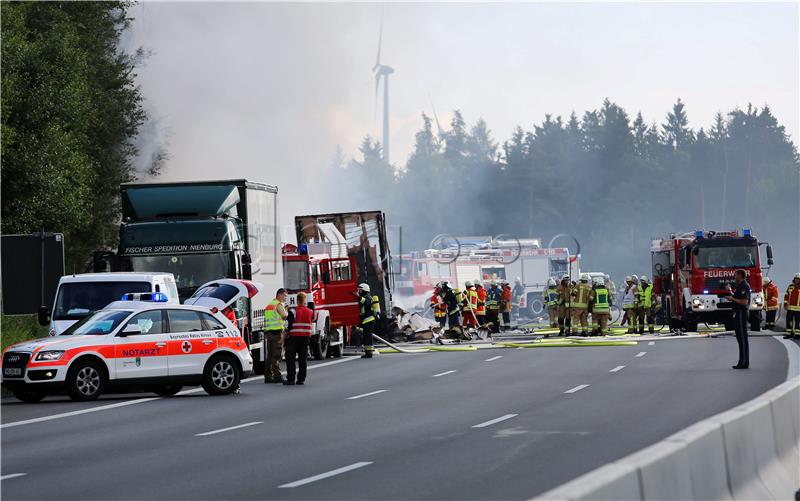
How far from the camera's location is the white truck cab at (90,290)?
24938 mm

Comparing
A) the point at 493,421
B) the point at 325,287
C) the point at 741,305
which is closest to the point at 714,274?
the point at 325,287

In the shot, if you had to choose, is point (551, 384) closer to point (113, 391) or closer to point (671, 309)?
point (113, 391)

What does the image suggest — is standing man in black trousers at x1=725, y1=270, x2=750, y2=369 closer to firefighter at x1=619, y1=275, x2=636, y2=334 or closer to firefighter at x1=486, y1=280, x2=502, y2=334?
firefighter at x1=619, y1=275, x2=636, y2=334

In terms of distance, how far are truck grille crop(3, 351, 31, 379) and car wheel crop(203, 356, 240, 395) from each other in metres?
2.88

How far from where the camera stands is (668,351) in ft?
106

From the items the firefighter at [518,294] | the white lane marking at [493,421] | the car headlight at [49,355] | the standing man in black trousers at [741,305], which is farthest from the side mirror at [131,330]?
the firefighter at [518,294]

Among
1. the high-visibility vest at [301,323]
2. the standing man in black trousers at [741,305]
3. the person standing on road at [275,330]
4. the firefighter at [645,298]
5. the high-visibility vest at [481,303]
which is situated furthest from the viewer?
the high-visibility vest at [481,303]

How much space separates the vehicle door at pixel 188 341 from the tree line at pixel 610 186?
4467 inches

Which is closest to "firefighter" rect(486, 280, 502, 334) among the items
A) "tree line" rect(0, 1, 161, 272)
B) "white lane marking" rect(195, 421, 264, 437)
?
"tree line" rect(0, 1, 161, 272)

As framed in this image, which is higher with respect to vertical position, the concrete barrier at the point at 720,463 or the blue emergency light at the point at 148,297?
the blue emergency light at the point at 148,297

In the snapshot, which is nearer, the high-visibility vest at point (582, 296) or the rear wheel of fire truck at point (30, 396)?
the rear wheel of fire truck at point (30, 396)

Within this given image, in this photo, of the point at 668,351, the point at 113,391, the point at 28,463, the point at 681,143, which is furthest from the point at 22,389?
the point at 681,143

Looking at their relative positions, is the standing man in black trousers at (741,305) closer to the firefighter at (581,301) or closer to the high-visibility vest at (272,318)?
the high-visibility vest at (272,318)

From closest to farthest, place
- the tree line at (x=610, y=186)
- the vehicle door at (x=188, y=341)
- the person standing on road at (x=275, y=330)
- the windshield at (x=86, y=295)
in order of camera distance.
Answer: the vehicle door at (x=188, y=341) < the windshield at (x=86, y=295) < the person standing on road at (x=275, y=330) < the tree line at (x=610, y=186)
